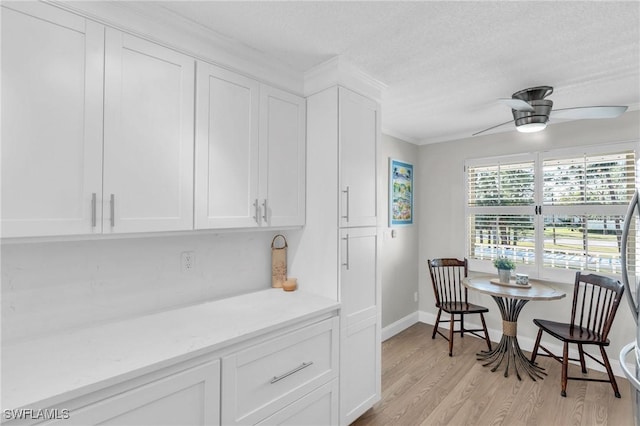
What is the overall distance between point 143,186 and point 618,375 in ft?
13.6

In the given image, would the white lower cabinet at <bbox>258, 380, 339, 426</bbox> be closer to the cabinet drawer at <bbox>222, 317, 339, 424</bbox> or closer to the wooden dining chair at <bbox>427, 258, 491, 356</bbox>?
the cabinet drawer at <bbox>222, 317, 339, 424</bbox>

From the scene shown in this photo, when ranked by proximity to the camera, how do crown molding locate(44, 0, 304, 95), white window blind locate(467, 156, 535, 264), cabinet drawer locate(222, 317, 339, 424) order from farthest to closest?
white window blind locate(467, 156, 535, 264) → cabinet drawer locate(222, 317, 339, 424) → crown molding locate(44, 0, 304, 95)

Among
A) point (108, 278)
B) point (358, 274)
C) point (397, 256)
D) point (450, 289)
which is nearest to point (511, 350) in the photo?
point (450, 289)

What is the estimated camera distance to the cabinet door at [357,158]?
213 cm

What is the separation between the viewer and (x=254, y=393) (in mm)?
1605

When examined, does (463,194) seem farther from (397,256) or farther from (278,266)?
(278,266)

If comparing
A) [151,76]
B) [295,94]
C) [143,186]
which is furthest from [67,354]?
[295,94]

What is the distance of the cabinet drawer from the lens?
60.1 inches

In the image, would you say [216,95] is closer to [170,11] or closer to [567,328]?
[170,11]

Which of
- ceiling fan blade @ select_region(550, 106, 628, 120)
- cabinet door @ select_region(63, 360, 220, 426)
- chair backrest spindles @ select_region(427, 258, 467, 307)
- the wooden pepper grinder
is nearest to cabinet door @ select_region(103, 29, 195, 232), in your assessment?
cabinet door @ select_region(63, 360, 220, 426)

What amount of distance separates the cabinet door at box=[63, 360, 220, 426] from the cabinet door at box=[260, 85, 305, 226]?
94 centimetres

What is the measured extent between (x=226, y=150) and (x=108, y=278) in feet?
3.04

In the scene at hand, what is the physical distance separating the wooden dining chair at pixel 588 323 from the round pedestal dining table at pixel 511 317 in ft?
0.55

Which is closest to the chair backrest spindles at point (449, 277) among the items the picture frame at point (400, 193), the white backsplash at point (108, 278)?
the picture frame at point (400, 193)
